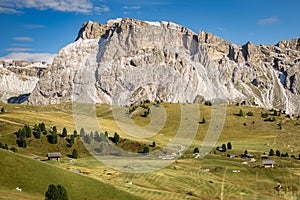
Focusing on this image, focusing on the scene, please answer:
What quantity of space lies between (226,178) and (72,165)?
130 ft

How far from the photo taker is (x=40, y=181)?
59.5 meters

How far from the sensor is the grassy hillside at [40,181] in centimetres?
5611

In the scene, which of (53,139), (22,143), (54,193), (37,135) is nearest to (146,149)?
(53,139)

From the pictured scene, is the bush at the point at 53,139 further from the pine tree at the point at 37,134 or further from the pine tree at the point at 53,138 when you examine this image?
the pine tree at the point at 37,134

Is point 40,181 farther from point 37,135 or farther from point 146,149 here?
point 146,149

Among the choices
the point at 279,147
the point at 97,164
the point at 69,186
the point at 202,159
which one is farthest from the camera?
the point at 279,147

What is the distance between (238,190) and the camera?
258ft

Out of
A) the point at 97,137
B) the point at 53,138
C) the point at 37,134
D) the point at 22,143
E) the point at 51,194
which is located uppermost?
the point at 37,134

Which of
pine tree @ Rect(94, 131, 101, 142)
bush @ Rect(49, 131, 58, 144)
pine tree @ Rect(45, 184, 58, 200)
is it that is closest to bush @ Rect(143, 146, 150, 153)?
pine tree @ Rect(94, 131, 101, 142)

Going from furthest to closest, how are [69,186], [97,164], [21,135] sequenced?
[21,135], [97,164], [69,186]

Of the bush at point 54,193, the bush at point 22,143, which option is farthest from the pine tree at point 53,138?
the bush at point 54,193

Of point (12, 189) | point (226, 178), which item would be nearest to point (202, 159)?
Answer: point (226, 178)

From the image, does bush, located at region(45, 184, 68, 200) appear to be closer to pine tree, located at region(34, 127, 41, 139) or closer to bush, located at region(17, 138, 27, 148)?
bush, located at region(17, 138, 27, 148)

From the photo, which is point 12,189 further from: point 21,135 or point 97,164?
point 21,135
